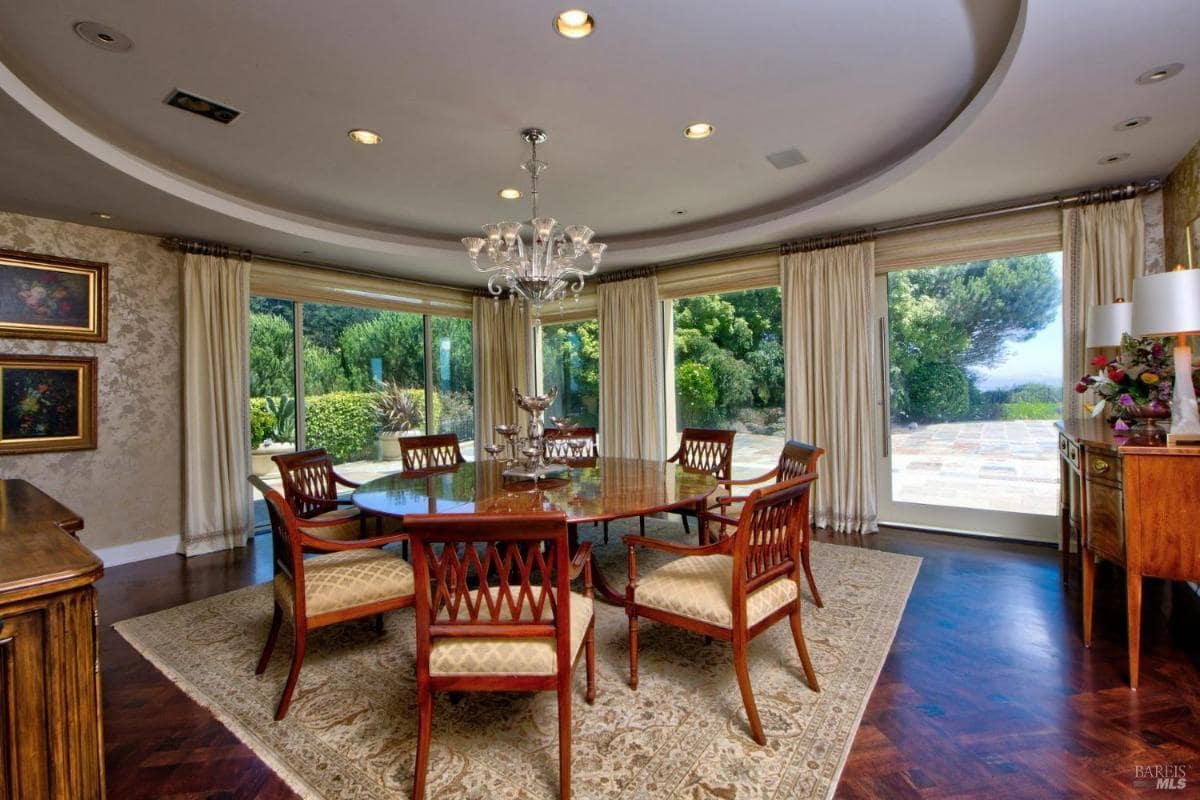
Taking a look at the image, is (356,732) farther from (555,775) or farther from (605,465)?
(605,465)

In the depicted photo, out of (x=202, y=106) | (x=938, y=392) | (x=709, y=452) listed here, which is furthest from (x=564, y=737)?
(x=938, y=392)

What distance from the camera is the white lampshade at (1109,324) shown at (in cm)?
310

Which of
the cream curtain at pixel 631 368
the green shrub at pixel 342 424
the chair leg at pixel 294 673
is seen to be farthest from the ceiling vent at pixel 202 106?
the cream curtain at pixel 631 368

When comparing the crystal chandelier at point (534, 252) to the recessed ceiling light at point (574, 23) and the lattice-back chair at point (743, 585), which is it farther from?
the lattice-back chair at point (743, 585)

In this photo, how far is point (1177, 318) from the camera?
6.97ft

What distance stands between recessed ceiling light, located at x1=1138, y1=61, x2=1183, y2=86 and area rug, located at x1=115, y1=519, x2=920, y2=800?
2549mm

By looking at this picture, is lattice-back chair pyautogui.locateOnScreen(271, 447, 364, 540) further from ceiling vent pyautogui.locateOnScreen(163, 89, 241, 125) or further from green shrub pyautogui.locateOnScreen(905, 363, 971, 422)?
green shrub pyautogui.locateOnScreen(905, 363, 971, 422)

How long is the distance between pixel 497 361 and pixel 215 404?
2.95 meters

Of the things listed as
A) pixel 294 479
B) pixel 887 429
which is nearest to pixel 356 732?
pixel 294 479

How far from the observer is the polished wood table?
2.35 m

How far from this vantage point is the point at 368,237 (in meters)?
4.80

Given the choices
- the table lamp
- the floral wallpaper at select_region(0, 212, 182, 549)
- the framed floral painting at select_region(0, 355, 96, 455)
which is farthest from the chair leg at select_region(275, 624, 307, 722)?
the table lamp

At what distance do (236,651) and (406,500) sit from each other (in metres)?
1.08

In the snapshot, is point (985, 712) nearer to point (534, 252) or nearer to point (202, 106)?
point (534, 252)
